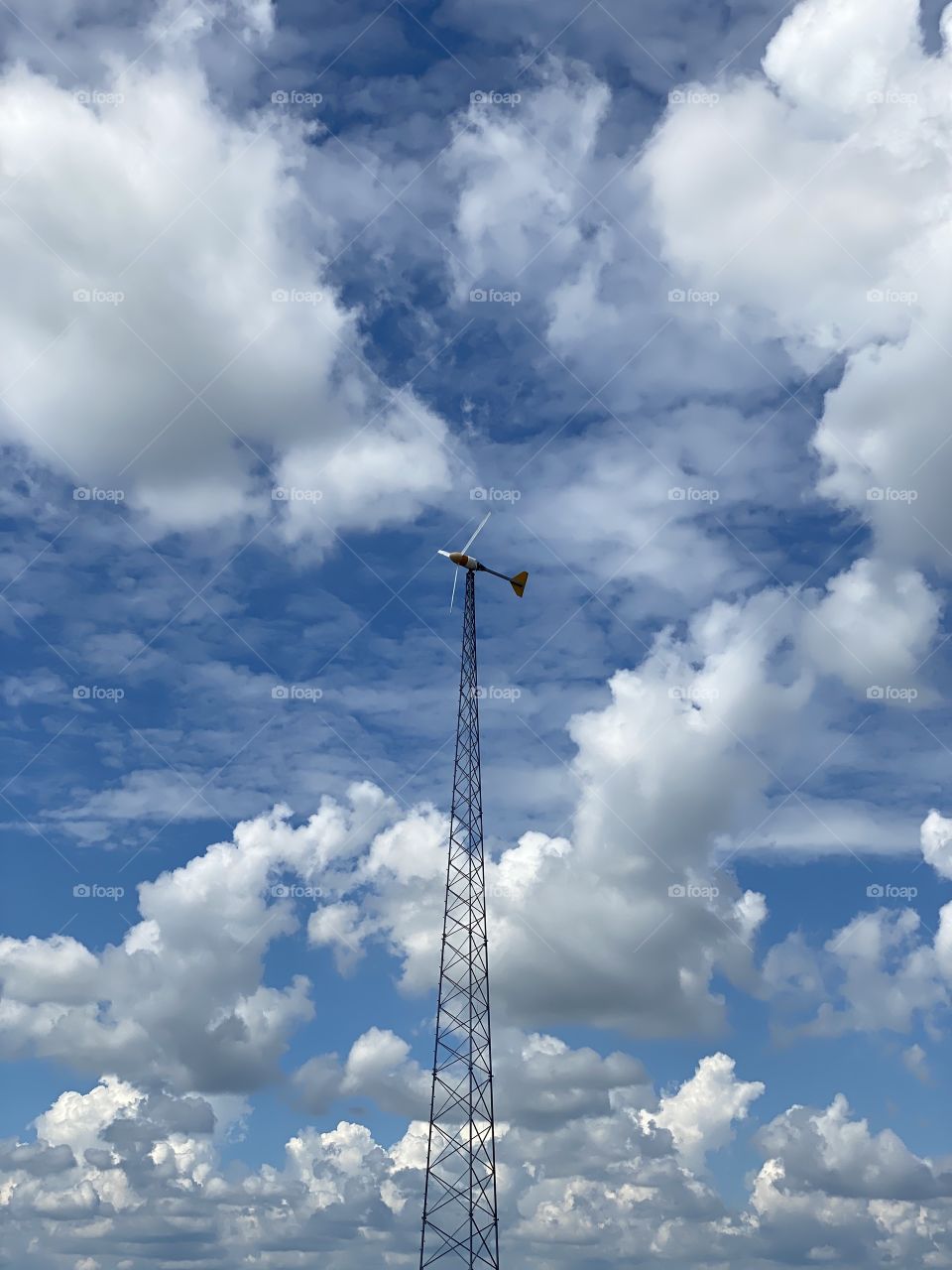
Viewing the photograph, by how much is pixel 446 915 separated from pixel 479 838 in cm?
675

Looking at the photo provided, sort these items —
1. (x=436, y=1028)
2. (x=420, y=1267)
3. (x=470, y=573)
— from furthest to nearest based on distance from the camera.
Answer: (x=470, y=573), (x=436, y=1028), (x=420, y=1267)

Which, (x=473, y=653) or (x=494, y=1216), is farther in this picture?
(x=473, y=653)

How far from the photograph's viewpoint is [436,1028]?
95.6m

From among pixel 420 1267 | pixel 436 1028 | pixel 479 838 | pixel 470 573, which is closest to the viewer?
pixel 420 1267

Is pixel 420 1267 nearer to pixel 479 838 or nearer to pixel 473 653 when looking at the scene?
pixel 479 838

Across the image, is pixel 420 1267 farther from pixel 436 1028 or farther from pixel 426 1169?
pixel 436 1028

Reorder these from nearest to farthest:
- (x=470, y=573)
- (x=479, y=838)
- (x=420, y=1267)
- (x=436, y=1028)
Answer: (x=420, y=1267) → (x=436, y=1028) → (x=479, y=838) → (x=470, y=573)

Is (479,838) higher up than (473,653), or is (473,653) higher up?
(473,653)

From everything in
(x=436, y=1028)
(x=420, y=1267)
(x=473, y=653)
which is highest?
(x=473, y=653)

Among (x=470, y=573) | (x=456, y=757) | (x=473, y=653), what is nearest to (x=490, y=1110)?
(x=456, y=757)

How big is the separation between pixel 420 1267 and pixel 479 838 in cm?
3152

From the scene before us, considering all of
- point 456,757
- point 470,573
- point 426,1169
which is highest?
point 470,573

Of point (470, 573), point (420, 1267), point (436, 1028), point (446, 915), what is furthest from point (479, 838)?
point (420, 1267)

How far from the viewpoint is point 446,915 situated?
101m
